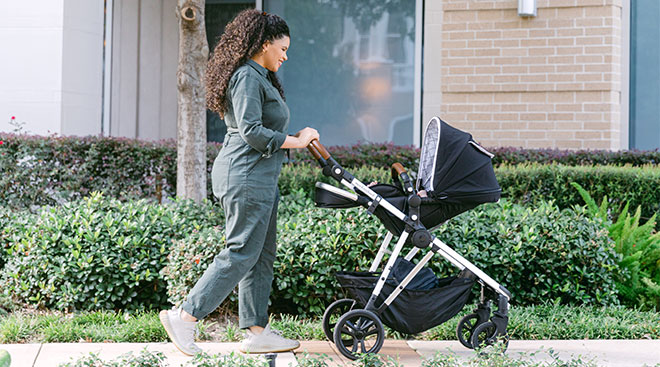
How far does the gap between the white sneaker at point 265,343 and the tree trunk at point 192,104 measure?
2.32 metres

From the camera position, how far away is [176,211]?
571 centimetres

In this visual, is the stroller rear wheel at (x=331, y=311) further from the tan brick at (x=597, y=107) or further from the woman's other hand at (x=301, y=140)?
the tan brick at (x=597, y=107)

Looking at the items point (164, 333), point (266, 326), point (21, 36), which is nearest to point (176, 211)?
point (164, 333)

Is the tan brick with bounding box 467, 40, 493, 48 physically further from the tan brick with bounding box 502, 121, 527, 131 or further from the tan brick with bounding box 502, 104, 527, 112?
the tan brick with bounding box 502, 121, 527, 131

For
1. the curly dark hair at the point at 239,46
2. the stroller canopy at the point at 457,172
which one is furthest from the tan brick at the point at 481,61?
the curly dark hair at the point at 239,46

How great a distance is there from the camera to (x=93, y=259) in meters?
5.17

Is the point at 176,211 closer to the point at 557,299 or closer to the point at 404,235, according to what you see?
the point at 404,235

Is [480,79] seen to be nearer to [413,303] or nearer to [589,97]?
[589,97]

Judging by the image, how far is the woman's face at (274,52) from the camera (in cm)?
397

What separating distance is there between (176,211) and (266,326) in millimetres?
1866

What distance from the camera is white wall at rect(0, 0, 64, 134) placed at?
8141 millimetres

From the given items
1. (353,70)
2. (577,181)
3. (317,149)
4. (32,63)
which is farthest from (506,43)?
(32,63)

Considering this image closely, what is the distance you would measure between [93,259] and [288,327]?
1538 mm

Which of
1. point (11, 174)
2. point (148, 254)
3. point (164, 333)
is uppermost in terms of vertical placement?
point (11, 174)
